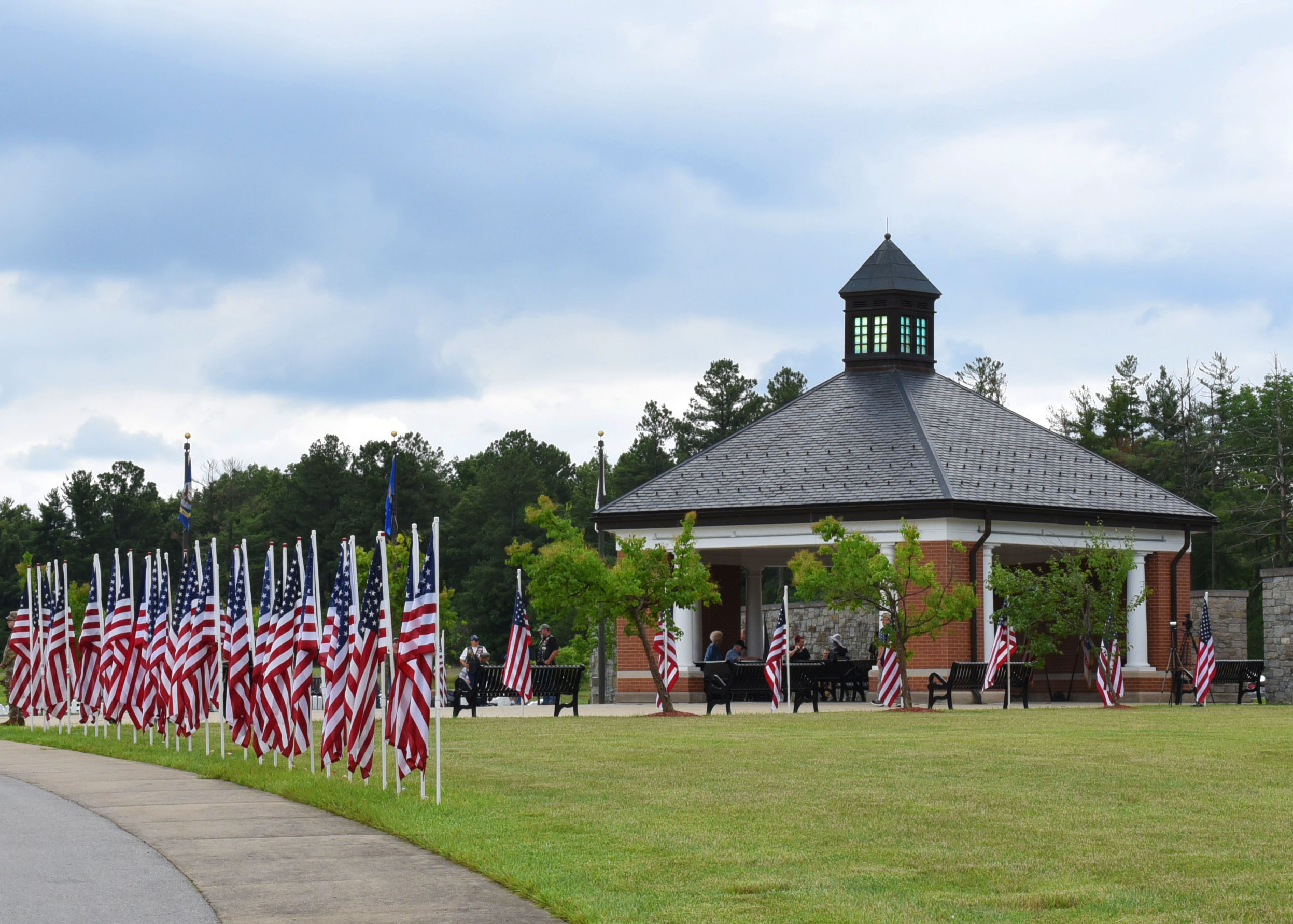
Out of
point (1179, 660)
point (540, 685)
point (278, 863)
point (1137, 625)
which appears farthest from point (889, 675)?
point (278, 863)

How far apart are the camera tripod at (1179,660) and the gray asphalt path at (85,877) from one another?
27723 millimetres

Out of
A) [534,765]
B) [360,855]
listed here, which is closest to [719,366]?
[534,765]

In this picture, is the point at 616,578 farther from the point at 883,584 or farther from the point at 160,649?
the point at 160,649

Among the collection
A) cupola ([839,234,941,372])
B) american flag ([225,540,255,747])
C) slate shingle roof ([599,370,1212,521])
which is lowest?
american flag ([225,540,255,747])

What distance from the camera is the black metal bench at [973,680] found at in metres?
32.1

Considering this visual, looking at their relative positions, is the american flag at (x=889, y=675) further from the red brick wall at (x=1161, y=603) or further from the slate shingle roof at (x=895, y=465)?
the red brick wall at (x=1161, y=603)

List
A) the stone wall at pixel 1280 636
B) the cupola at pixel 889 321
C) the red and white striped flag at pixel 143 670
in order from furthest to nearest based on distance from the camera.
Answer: the cupola at pixel 889 321 → the stone wall at pixel 1280 636 → the red and white striped flag at pixel 143 670

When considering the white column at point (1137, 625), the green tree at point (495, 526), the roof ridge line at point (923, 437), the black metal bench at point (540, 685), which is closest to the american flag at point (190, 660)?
the black metal bench at point (540, 685)

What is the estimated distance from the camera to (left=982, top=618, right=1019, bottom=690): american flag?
31734 mm

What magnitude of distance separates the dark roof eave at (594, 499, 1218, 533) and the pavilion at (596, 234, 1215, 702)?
0.12 feet

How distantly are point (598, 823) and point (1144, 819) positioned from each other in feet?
12.7

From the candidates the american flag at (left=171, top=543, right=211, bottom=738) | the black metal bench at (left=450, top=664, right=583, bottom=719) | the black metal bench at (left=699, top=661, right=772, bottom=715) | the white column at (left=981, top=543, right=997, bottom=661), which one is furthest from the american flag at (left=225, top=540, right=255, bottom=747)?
the white column at (left=981, top=543, right=997, bottom=661)

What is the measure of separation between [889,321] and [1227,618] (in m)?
11.3

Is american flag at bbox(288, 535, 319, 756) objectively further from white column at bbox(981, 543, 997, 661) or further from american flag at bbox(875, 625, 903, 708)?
white column at bbox(981, 543, 997, 661)
